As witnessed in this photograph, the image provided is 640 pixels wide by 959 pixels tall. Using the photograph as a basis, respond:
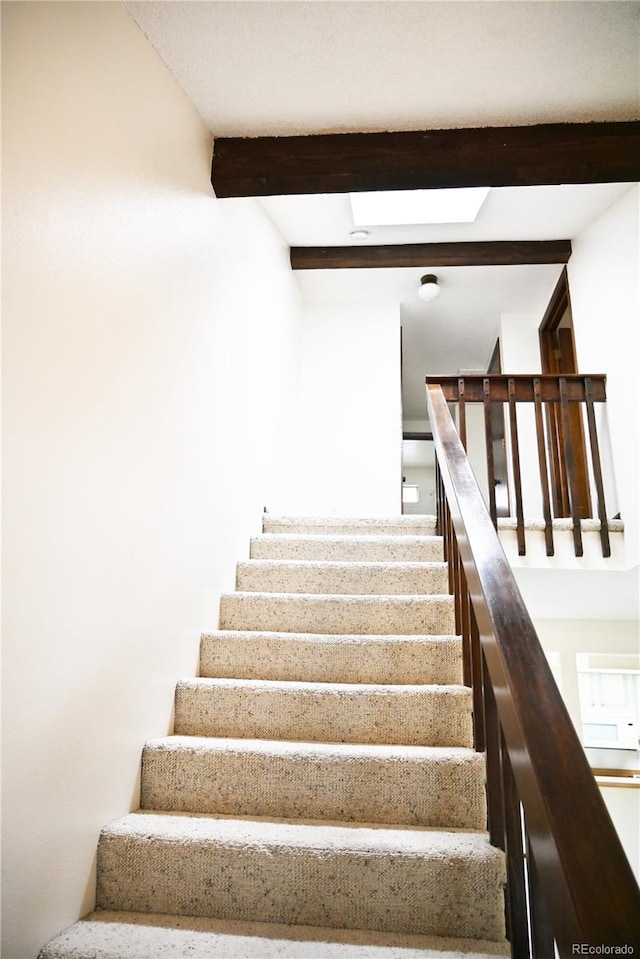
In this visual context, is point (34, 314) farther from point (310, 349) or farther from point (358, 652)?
point (310, 349)

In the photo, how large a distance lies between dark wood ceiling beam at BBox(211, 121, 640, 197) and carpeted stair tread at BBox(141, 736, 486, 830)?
2.14 m

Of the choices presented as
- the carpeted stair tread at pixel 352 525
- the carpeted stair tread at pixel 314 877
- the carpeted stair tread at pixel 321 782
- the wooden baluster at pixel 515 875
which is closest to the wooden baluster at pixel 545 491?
the carpeted stair tread at pixel 352 525

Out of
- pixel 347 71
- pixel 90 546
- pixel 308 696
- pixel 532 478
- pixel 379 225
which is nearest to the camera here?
pixel 90 546

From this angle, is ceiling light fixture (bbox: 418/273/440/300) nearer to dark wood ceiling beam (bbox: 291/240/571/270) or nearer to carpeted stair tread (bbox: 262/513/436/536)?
dark wood ceiling beam (bbox: 291/240/571/270)

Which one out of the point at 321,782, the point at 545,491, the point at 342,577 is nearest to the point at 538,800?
the point at 321,782

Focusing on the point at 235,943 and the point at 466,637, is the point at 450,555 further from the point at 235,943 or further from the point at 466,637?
the point at 235,943

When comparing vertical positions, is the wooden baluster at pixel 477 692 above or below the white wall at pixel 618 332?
below

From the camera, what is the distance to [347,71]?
2168 mm

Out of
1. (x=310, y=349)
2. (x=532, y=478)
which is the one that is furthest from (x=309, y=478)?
(x=532, y=478)

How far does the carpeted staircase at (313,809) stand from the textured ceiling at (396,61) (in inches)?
74.9

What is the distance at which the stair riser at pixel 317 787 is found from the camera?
1.64 m

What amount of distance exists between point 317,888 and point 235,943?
0.21m

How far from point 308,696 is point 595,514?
100 inches

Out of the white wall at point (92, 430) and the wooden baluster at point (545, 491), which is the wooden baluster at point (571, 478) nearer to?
the wooden baluster at point (545, 491)
